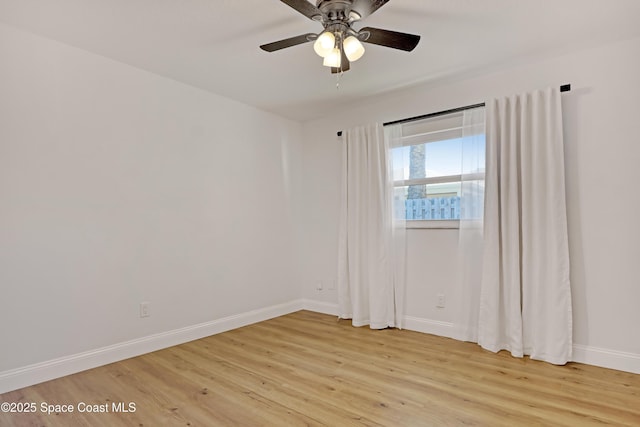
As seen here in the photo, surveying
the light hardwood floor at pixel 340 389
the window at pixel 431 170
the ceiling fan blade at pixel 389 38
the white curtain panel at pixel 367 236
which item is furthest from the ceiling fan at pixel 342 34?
the light hardwood floor at pixel 340 389

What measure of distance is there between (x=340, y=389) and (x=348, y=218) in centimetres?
201

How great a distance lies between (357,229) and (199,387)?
218 cm

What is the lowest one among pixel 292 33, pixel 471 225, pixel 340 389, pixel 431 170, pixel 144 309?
pixel 340 389

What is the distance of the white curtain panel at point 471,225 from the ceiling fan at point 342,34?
4.64 feet

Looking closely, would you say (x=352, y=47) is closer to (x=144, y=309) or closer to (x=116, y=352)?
(x=144, y=309)

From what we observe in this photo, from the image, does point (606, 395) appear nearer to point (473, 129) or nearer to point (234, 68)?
point (473, 129)

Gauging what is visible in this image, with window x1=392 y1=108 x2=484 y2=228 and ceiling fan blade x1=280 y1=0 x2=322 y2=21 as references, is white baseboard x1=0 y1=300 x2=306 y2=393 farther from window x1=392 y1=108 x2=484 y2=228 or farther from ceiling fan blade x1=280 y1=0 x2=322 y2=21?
ceiling fan blade x1=280 y1=0 x2=322 y2=21

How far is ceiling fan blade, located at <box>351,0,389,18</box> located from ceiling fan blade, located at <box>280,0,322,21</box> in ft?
0.64

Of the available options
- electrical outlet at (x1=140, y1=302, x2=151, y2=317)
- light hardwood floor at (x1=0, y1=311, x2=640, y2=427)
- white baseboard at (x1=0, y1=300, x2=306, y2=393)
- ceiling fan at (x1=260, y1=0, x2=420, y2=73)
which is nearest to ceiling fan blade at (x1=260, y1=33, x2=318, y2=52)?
ceiling fan at (x1=260, y1=0, x2=420, y2=73)

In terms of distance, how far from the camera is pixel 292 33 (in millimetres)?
2492

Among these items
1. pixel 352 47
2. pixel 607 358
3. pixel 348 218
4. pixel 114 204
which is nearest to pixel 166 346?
pixel 114 204

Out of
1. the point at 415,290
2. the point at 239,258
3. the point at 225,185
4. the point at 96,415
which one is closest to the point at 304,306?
the point at 239,258

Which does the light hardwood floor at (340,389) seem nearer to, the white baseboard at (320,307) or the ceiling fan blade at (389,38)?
the white baseboard at (320,307)

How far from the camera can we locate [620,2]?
2137 millimetres
